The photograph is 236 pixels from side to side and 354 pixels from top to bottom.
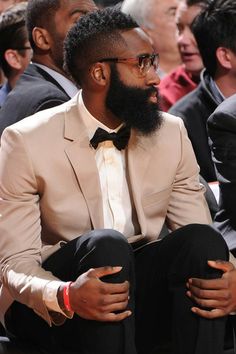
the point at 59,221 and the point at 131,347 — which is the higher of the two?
the point at 59,221

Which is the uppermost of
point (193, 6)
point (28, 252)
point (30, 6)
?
point (30, 6)

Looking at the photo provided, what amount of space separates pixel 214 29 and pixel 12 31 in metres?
0.96

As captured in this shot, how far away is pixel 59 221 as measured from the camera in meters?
2.86

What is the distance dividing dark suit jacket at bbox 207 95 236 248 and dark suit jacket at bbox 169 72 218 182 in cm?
86

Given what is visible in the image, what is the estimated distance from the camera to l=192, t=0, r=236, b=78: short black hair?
4.24 meters

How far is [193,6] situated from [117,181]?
104 inches

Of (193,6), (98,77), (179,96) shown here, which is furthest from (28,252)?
(193,6)

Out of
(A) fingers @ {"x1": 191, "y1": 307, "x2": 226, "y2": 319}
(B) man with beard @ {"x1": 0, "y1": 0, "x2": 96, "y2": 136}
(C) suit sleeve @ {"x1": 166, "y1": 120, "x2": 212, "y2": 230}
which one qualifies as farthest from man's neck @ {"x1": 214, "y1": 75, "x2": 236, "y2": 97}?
(A) fingers @ {"x1": 191, "y1": 307, "x2": 226, "y2": 319}

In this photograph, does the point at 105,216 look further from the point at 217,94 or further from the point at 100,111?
the point at 217,94

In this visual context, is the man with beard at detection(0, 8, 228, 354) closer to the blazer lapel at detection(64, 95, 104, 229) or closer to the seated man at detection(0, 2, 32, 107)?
the blazer lapel at detection(64, 95, 104, 229)

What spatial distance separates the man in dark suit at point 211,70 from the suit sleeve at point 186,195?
1.14m

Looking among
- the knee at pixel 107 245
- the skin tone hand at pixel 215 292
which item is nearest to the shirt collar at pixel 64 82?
the knee at pixel 107 245

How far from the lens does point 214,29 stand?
432 cm

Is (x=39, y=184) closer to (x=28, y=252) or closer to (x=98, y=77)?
(x=28, y=252)
